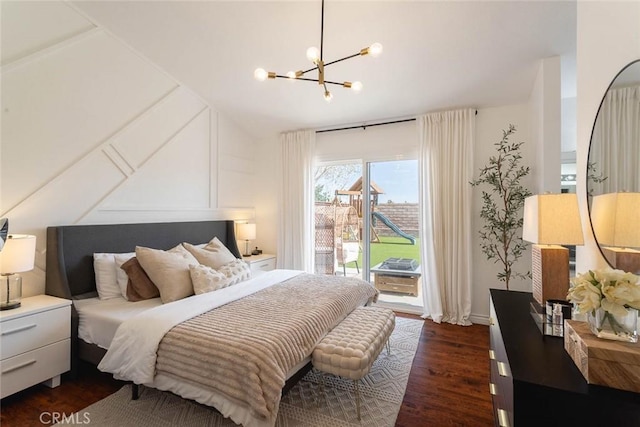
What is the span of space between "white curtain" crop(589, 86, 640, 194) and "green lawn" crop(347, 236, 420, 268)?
266 centimetres

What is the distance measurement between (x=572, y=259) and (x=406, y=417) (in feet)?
6.80

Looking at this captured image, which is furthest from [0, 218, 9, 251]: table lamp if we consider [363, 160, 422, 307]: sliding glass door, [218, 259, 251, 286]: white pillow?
[363, 160, 422, 307]: sliding glass door

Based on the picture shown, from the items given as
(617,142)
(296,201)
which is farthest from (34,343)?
(617,142)

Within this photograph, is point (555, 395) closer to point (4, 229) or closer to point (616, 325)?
point (616, 325)

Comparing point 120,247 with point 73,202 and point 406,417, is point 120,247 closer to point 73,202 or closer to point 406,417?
point 73,202

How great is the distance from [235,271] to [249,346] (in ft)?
5.00

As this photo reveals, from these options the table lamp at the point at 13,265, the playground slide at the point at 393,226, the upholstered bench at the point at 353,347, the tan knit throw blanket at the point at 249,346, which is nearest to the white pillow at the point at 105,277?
the table lamp at the point at 13,265

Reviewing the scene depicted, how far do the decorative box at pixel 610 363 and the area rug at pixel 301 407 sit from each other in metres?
1.34

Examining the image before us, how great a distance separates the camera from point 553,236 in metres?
1.51

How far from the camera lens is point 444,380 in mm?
2402

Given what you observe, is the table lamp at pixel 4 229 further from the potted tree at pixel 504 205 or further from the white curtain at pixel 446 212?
the potted tree at pixel 504 205

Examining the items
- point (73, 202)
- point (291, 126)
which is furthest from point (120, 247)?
point (291, 126)

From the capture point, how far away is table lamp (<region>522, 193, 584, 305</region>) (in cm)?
150

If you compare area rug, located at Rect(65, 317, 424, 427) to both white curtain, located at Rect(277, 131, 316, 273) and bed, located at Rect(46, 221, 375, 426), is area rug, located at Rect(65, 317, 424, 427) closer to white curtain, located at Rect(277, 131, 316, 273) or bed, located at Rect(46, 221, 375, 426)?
bed, located at Rect(46, 221, 375, 426)
